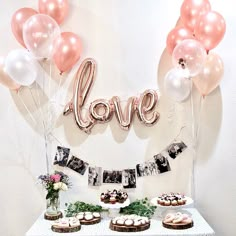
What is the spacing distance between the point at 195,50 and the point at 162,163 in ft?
2.75

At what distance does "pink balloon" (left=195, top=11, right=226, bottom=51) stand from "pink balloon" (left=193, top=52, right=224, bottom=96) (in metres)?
0.10

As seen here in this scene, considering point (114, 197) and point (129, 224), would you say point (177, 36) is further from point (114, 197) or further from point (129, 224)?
point (129, 224)

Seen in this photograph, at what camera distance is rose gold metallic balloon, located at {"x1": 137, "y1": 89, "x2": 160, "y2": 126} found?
2.90 m

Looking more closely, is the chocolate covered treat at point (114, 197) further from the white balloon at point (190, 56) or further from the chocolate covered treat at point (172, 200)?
the white balloon at point (190, 56)

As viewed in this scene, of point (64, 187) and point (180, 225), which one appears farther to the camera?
point (64, 187)

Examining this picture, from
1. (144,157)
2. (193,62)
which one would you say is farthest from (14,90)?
(193,62)

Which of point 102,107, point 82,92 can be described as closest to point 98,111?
point 102,107

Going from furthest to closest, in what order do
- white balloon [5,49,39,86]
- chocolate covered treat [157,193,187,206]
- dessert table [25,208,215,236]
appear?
chocolate covered treat [157,193,187,206]
white balloon [5,49,39,86]
dessert table [25,208,215,236]

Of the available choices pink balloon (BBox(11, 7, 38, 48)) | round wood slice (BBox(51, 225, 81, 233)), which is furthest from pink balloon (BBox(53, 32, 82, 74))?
round wood slice (BBox(51, 225, 81, 233))

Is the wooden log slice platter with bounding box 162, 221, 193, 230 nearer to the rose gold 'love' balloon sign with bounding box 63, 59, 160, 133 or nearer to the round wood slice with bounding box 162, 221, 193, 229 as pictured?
the round wood slice with bounding box 162, 221, 193, 229

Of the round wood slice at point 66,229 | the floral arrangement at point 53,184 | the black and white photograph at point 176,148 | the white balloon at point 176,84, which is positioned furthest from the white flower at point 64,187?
the white balloon at point 176,84

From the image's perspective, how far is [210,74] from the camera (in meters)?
2.63

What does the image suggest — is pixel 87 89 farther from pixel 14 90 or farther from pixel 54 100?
pixel 14 90

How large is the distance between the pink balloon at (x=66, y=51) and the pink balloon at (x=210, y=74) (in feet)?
2.58
